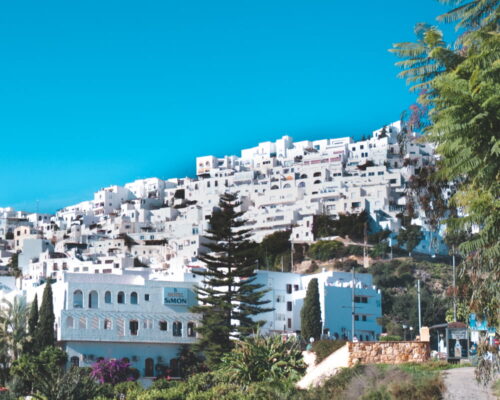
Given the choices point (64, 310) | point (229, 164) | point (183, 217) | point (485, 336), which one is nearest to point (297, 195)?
point (183, 217)

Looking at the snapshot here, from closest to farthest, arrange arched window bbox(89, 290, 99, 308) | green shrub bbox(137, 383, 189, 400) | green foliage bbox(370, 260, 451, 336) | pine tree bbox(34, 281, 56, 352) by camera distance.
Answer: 1. green shrub bbox(137, 383, 189, 400)
2. pine tree bbox(34, 281, 56, 352)
3. arched window bbox(89, 290, 99, 308)
4. green foliage bbox(370, 260, 451, 336)

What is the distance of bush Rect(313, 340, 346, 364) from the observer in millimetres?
33250

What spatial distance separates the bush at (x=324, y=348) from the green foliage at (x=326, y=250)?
7115cm

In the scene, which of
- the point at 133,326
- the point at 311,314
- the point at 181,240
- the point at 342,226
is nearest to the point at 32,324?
the point at 133,326

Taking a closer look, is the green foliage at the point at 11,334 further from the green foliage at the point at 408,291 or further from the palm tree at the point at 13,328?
the green foliage at the point at 408,291

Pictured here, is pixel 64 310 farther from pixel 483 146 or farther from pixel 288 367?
pixel 483 146

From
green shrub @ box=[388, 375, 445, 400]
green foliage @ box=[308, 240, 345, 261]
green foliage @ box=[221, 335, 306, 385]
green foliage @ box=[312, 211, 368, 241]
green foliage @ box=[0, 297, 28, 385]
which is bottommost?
green shrub @ box=[388, 375, 445, 400]

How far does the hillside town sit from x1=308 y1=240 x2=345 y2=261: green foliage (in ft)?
11.9

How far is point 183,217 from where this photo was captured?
453 feet

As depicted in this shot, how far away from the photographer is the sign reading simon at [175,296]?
59281mm

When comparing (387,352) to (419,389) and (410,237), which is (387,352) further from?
(410,237)

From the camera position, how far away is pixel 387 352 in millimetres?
28953

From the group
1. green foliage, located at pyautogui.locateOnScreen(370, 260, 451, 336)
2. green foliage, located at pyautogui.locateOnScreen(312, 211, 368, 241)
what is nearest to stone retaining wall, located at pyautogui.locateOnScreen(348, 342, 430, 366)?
green foliage, located at pyautogui.locateOnScreen(370, 260, 451, 336)

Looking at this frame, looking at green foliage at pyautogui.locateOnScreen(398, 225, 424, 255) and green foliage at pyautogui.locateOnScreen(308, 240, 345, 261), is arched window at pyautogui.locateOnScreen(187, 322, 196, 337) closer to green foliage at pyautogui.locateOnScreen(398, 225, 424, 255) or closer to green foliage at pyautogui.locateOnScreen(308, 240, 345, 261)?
green foliage at pyautogui.locateOnScreen(308, 240, 345, 261)
